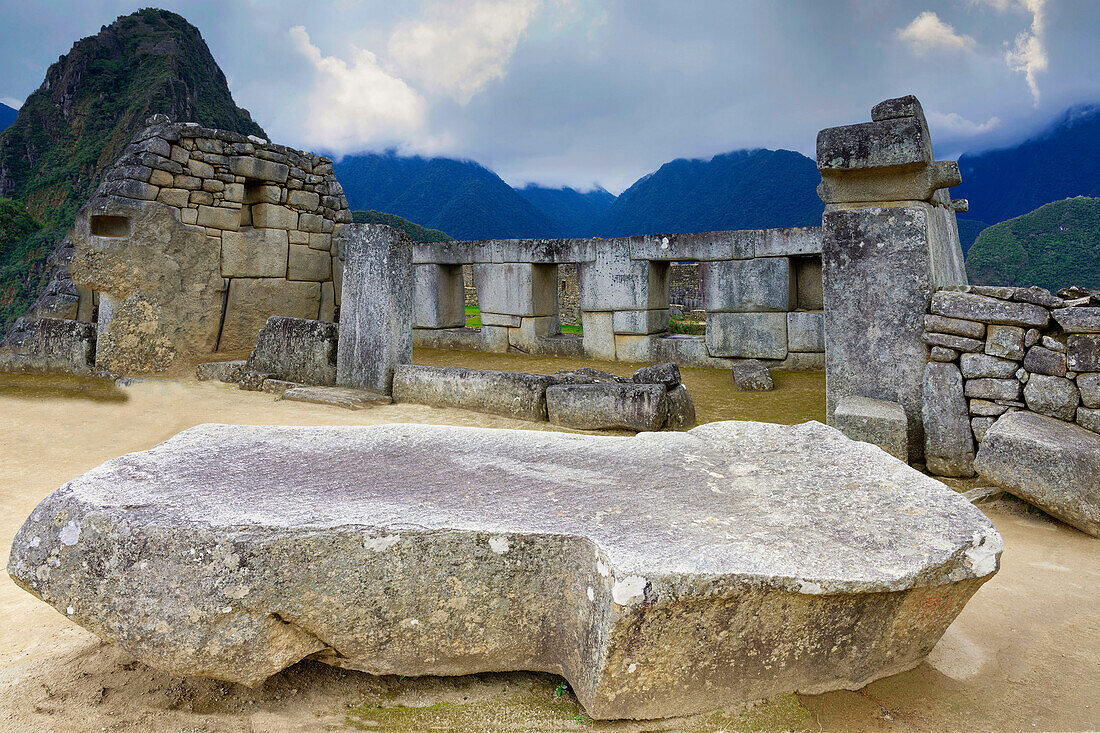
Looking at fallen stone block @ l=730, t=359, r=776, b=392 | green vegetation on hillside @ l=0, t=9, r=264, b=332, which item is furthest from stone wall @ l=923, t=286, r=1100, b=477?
green vegetation on hillside @ l=0, t=9, r=264, b=332

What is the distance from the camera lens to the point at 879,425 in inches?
175

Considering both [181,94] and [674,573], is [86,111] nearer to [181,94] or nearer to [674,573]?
[181,94]

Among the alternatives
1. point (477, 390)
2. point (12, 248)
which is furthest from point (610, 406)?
point (12, 248)

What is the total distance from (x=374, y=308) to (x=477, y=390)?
157cm

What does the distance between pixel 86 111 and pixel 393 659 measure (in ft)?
147

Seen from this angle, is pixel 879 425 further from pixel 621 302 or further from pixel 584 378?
pixel 621 302

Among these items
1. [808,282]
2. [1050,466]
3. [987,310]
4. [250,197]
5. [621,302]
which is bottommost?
[1050,466]

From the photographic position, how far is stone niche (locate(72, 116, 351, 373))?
7.62 metres

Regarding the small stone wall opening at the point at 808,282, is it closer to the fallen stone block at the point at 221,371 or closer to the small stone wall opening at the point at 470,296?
the fallen stone block at the point at 221,371

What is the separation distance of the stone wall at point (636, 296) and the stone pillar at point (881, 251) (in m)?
4.18

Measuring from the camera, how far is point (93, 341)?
7719 mm

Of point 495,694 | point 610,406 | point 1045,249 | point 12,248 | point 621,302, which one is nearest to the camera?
point 495,694

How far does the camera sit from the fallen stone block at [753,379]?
811 cm

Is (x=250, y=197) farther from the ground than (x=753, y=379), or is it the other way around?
(x=250, y=197)
